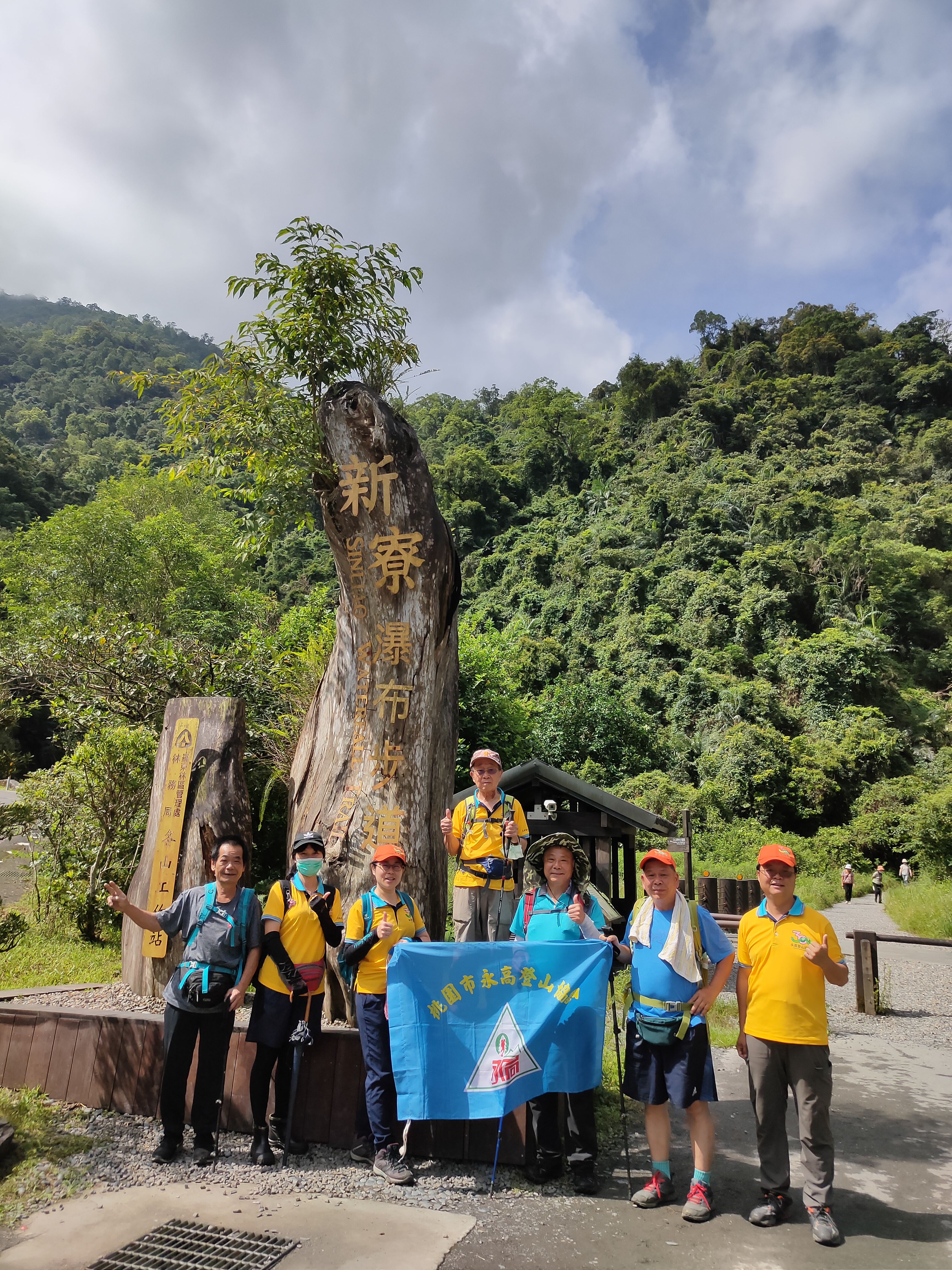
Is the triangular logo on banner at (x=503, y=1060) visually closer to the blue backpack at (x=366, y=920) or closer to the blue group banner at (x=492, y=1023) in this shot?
the blue group banner at (x=492, y=1023)

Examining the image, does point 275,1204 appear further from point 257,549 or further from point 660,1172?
point 257,549

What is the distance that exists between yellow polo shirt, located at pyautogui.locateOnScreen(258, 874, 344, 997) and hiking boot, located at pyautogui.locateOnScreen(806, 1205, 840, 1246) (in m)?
2.29

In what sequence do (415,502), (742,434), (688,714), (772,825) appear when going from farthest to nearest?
1. (742,434)
2. (688,714)
3. (772,825)
4. (415,502)

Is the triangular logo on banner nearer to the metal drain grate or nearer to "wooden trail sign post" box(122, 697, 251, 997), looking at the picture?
the metal drain grate

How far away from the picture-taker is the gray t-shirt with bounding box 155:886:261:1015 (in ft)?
11.7

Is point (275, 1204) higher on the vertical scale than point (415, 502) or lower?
lower

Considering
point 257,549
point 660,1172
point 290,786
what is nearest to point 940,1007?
point 660,1172

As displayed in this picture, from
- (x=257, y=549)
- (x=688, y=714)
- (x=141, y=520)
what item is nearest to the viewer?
(x=257, y=549)

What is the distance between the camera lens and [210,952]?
3555 mm

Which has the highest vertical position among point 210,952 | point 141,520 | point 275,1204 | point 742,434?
point 742,434

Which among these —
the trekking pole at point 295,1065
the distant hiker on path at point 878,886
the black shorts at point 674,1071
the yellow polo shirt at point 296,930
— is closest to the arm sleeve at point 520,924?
the black shorts at point 674,1071

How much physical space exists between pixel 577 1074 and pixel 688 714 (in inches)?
1036

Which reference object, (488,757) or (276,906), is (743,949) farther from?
(276,906)

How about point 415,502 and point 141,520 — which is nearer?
point 415,502
